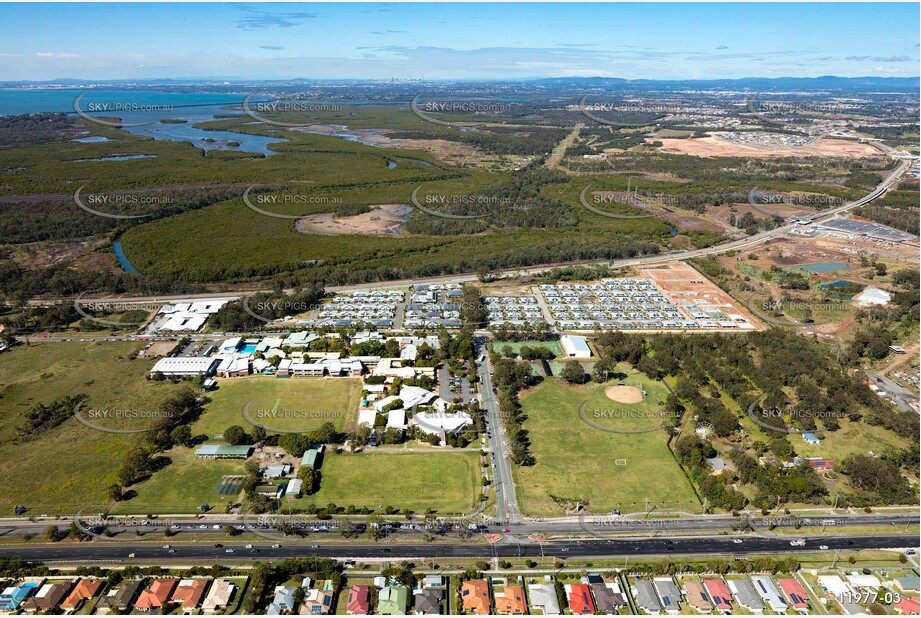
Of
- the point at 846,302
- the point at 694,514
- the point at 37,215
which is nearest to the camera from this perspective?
the point at 694,514

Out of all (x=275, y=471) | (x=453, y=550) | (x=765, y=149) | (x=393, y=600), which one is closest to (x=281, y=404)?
(x=275, y=471)

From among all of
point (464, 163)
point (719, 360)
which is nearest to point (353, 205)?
point (464, 163)

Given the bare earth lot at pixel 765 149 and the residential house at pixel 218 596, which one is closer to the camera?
the residential house at pixel 218 596

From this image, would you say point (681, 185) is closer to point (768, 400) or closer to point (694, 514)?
point (768, 400)

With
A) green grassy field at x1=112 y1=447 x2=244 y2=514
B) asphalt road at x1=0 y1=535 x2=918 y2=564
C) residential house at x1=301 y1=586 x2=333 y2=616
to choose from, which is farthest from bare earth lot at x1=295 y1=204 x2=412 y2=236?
residential house at x1=301 y1=586 x2=333 y2=616

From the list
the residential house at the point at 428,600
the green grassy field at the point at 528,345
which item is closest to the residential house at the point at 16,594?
the residential house at the point at 428,600

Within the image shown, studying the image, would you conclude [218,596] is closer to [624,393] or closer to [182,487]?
[182,487]

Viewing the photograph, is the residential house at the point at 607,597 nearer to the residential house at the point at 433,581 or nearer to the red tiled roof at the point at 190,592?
the residential house at the point at 433,581
